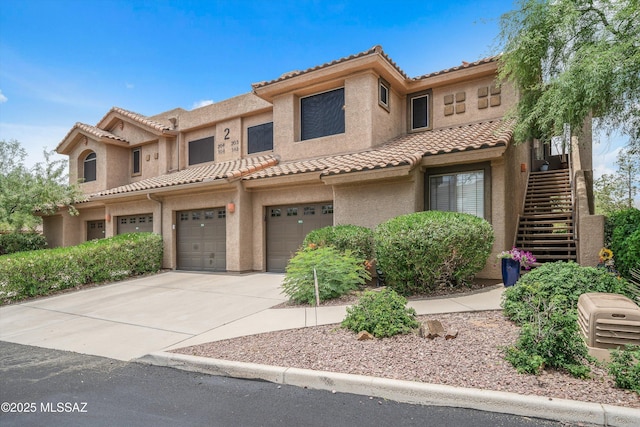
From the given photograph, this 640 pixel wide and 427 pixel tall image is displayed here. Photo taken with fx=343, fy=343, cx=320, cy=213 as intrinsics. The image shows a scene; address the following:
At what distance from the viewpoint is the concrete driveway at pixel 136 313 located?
5723 mm

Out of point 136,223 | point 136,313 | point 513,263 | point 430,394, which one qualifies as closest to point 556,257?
point 513,263

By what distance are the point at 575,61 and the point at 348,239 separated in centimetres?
594

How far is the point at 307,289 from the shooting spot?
24.4 feet

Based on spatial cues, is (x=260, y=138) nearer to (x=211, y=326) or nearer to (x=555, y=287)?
(x=211, y=326)

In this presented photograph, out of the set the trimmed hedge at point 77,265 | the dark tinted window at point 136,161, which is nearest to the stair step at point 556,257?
the trimmed hedge at point 77,265

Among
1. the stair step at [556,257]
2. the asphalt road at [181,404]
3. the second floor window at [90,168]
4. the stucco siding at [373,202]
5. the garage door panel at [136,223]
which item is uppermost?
the second floor window at [90,168]

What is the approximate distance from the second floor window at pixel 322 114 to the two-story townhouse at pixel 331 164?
42 mm

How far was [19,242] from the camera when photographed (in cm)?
1861

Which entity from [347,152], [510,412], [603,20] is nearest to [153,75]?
[347,152]

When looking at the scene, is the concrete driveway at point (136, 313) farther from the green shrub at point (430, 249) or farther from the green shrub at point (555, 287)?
the green shrub at point (555, 287)

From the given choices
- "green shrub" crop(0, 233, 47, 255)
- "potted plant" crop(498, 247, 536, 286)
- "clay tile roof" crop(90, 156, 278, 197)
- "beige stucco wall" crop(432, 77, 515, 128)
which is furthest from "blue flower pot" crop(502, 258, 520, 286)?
"green shrub" crop(0, 233, 47, 255)

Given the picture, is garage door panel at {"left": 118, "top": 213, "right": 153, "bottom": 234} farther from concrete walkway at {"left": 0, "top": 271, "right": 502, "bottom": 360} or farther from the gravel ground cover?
the gravel ground cover

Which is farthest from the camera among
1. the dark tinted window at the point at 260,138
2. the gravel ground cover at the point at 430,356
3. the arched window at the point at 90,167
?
the arched window at the point at 90,167

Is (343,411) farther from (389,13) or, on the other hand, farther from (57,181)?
(57,181)
